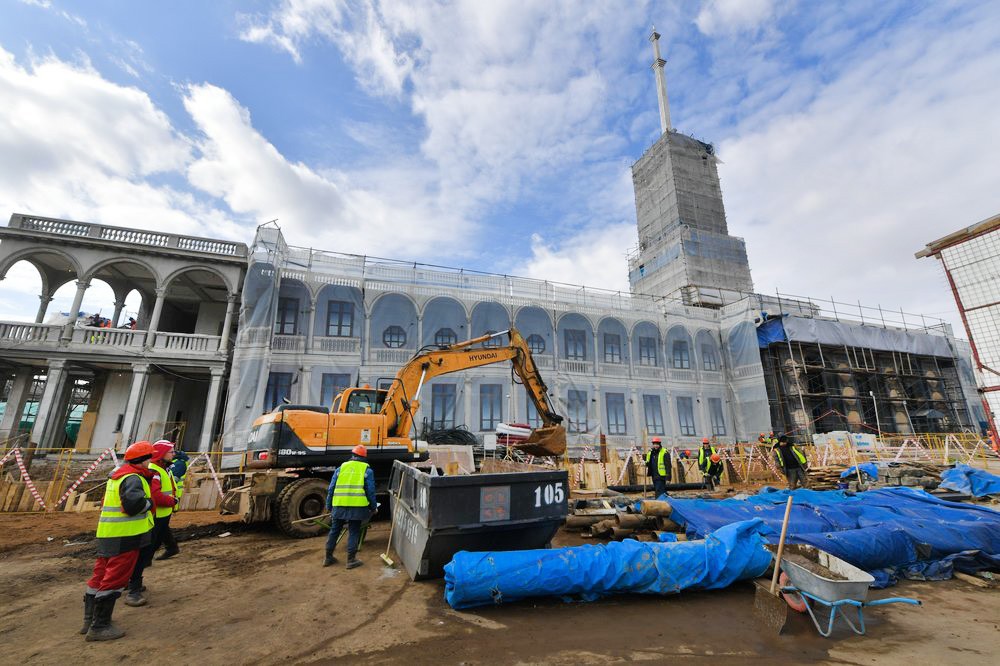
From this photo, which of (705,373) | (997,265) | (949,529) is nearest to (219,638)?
(949,529)

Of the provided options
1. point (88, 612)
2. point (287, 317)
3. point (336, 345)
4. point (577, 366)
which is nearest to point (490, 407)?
point (577, 366)

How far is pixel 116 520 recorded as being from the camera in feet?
14.0

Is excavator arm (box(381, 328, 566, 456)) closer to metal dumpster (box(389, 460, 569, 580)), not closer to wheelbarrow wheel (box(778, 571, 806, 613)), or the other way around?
metal dumpster (box(389, 460, 569, 580))

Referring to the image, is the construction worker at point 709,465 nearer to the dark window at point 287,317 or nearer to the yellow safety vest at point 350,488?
the yellow safety vest at point 350,488

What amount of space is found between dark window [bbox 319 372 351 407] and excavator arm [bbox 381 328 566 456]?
31.4 ft

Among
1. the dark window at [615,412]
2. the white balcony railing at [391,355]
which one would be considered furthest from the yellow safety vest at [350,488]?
the dark window at [615,412]

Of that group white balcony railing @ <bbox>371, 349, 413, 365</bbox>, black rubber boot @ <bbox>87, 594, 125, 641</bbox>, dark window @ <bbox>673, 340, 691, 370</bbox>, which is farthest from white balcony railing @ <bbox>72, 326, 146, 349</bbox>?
dark window @ <bbox>673, 340, 691, 370</bbox>

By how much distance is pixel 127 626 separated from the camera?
428cm

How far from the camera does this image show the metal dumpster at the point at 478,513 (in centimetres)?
481

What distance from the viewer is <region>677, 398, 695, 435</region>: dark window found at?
24.7 metres

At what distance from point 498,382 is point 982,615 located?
58.4 feet

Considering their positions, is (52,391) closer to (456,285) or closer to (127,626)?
(456,285)

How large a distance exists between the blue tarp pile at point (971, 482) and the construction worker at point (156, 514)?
1625cm

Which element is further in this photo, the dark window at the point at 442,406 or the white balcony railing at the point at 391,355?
the white balcony railing at the point at 391,355
